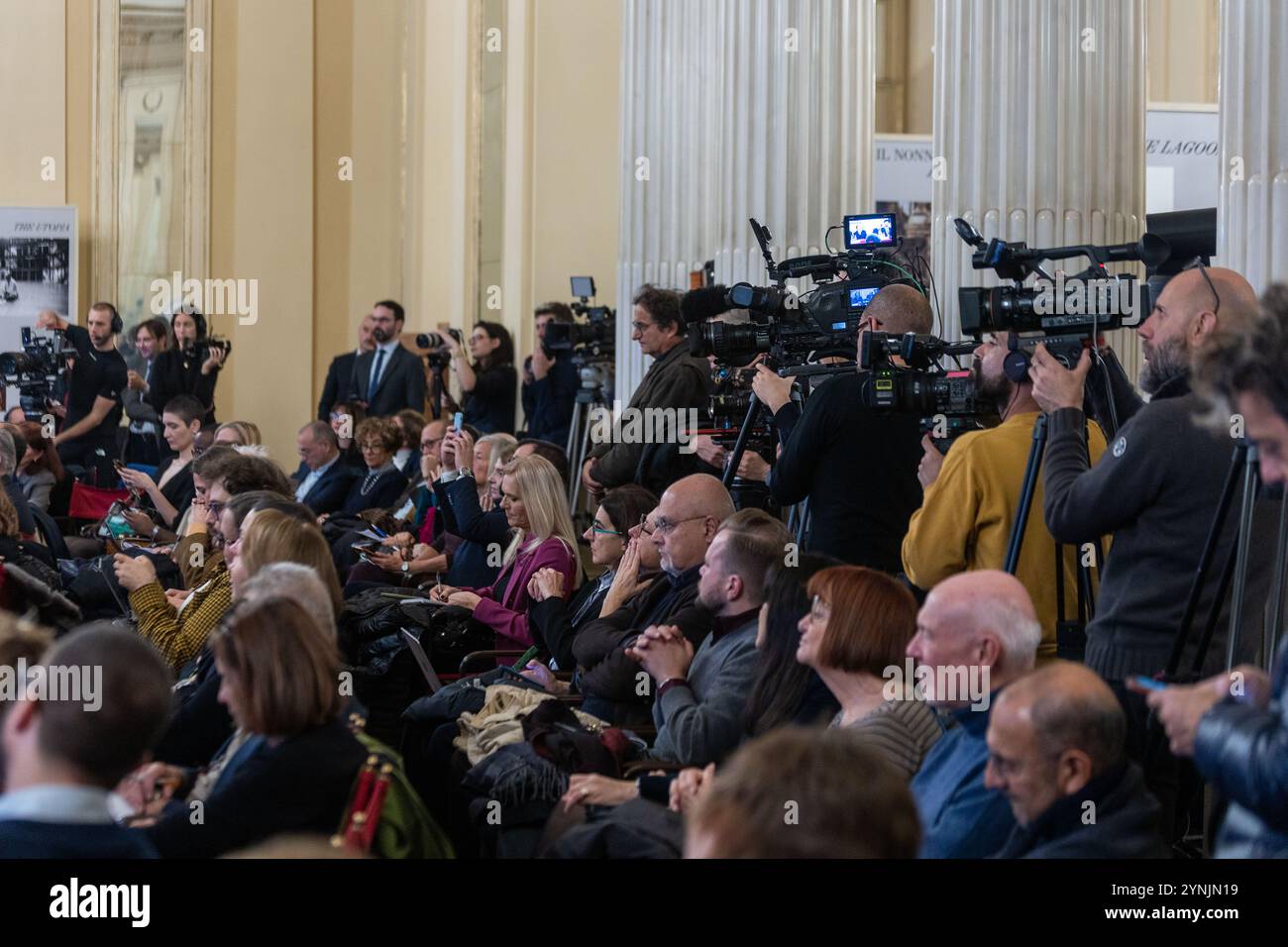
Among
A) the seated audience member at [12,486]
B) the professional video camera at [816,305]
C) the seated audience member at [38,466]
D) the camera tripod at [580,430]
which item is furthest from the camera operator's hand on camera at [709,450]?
the seated audience member at [38,466]

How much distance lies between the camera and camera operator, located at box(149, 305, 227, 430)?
40.2 feet

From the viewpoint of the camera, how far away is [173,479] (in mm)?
8805

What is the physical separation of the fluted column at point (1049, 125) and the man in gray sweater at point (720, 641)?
1932 mm

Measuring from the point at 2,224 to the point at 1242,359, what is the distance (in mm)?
13326

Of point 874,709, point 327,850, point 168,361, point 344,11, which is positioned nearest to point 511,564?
point 874,709

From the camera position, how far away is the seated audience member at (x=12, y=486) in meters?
6.63

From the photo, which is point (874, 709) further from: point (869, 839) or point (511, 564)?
point (511, 564)

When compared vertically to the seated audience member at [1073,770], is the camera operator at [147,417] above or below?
above

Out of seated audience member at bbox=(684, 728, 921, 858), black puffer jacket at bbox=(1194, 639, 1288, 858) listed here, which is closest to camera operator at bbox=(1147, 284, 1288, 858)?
black puffer jacket at bbox=(1194, 639, 1288, 858)

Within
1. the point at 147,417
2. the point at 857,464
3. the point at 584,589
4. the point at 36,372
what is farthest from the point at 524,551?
the point at 147,417

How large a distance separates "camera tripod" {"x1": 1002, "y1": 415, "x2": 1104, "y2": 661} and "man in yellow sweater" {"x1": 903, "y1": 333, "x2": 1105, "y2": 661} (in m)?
0.04

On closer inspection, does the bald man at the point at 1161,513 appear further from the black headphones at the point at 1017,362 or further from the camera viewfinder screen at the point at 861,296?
the camera viewfinder screen at the point at 861,296

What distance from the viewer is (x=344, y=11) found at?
1542 cm
